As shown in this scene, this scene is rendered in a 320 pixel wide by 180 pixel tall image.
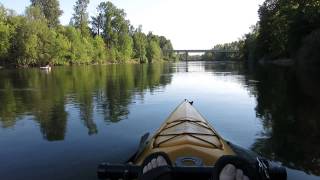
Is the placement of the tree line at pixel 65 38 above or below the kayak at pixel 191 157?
above

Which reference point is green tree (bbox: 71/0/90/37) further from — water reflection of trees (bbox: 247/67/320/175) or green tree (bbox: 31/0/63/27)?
water reflection of trees (bbox: 247/67/320/175)

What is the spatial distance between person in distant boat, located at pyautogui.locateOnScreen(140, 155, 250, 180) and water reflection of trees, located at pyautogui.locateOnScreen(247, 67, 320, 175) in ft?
19.2

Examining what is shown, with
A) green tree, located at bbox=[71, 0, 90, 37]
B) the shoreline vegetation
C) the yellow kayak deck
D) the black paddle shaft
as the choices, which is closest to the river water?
the yellow kayak deck

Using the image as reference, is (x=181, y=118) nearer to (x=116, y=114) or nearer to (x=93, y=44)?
(x=116, y=114)

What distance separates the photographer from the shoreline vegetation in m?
57.2

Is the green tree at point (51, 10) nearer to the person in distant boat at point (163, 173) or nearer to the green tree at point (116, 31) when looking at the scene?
the green tree at point (116, 31)

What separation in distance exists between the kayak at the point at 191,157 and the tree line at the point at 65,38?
81102 millimetres

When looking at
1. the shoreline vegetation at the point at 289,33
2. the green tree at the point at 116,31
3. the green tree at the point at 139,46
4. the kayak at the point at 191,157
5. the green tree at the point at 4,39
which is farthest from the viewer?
the green tree at the point at 139,46

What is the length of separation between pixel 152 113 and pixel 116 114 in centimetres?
165

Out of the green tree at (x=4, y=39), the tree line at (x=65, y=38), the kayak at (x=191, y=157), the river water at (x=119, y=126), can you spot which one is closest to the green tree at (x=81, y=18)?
the tree line at (x=65, y=38)

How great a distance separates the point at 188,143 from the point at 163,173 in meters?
2.88

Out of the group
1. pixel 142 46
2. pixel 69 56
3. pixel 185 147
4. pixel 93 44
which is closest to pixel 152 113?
pixel 185 147

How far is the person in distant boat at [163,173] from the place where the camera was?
17.3 ft

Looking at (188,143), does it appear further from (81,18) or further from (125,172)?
(81,18)
